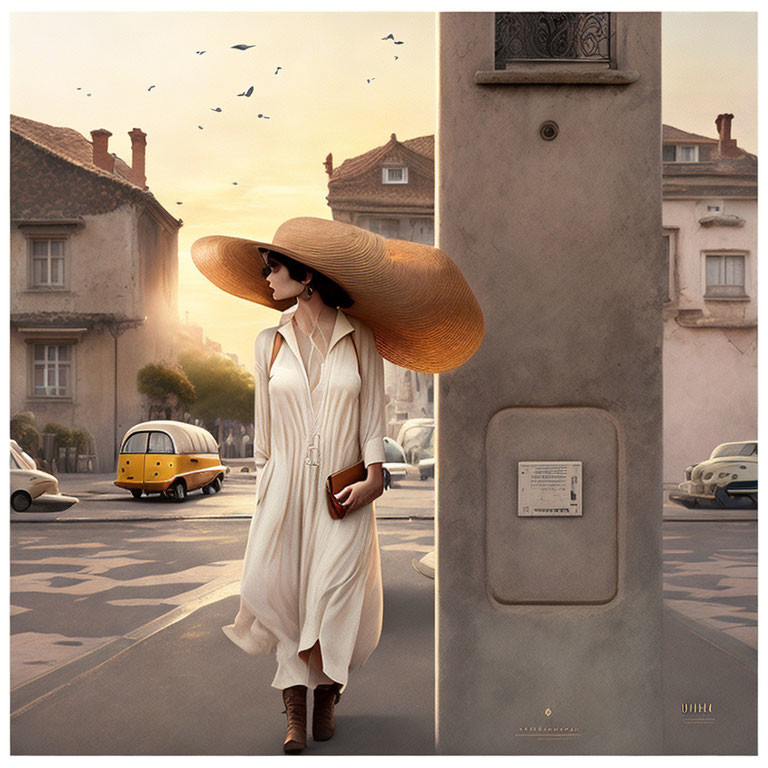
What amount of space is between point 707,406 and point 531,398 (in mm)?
16654

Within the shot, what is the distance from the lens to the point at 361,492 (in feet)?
9.86

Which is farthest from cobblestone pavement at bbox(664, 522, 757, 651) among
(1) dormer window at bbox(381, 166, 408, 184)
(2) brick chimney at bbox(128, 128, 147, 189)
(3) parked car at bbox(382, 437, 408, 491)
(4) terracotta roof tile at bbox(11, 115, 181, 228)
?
(2) brick chimney at bbox(128, 128, 147, 189)

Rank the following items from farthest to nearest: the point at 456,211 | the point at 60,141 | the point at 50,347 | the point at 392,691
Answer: the point at 60,141
the point at 50,347
the point at 392,691
the point at 456,211

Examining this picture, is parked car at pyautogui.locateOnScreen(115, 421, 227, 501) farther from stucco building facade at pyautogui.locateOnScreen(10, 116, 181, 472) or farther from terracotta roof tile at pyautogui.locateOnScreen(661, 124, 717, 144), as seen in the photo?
terracotta roof tile at pyautogui.locateOnScreen(661, 124, 717, 144)

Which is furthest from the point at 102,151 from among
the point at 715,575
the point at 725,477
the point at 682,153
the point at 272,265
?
the point at 272,265

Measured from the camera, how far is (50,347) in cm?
1811

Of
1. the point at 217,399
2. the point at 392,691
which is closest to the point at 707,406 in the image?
the point at 217,399

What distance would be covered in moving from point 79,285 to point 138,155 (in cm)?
394

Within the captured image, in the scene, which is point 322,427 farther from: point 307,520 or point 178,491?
point 178,491

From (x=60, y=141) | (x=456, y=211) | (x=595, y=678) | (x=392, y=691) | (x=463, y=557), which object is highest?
(x=60, y=141)

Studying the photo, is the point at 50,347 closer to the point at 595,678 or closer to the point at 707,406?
the point at 707,406

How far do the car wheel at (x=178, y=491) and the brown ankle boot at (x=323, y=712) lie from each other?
34.6 feet

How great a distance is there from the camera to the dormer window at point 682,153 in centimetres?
1995

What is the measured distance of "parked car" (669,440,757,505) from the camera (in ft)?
42.0
